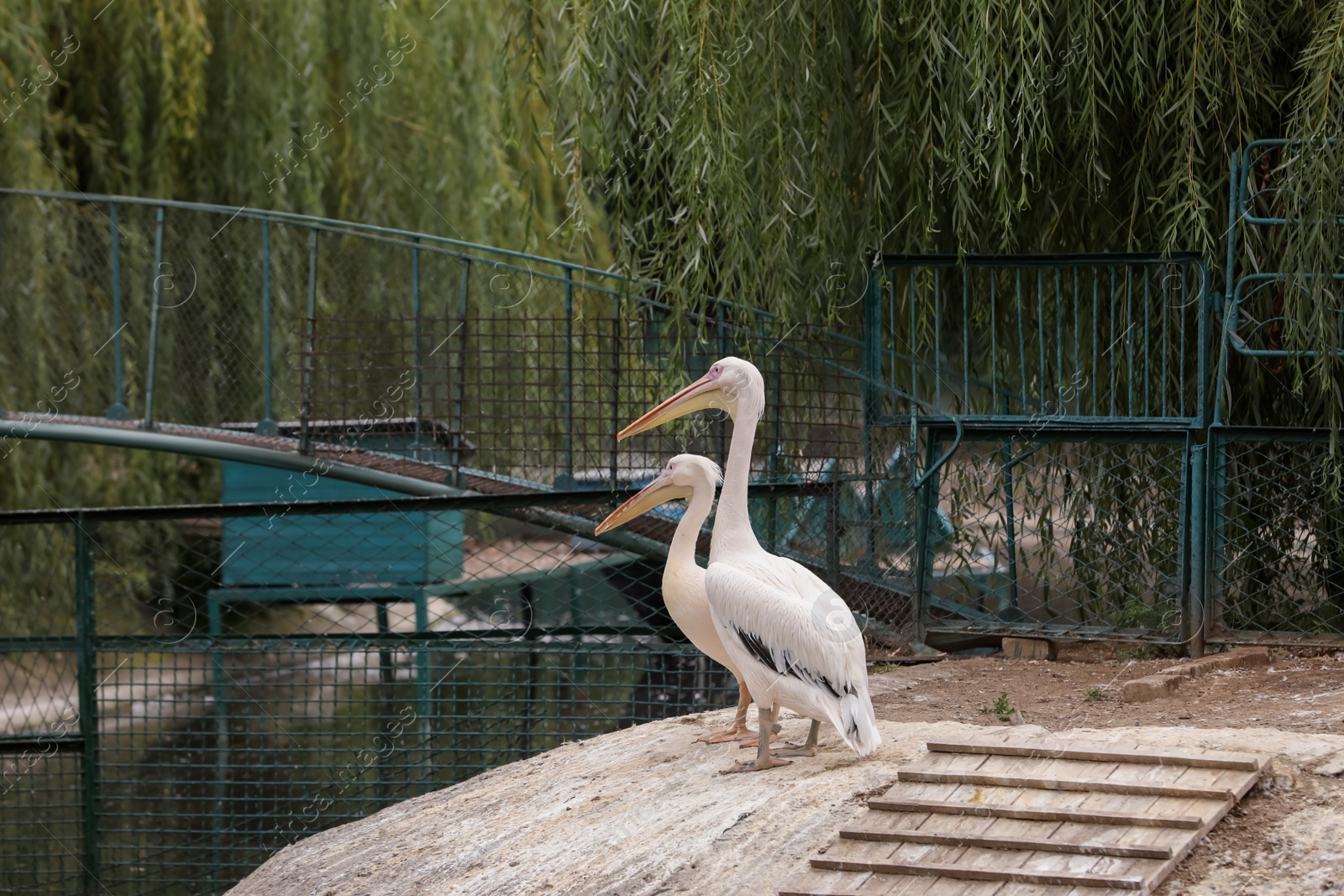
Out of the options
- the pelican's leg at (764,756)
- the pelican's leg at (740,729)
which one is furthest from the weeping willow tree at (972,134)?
the pelican's leg at (764,756)

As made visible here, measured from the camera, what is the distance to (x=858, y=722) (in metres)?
4.93

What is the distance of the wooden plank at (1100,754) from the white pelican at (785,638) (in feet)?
1.05

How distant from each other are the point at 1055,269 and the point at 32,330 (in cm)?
678

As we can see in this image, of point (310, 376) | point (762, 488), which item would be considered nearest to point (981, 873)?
point (762, 488)

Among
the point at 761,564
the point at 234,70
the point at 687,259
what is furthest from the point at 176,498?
the point at 761,564

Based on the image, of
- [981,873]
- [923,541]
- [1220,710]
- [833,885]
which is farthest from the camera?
[923,541]

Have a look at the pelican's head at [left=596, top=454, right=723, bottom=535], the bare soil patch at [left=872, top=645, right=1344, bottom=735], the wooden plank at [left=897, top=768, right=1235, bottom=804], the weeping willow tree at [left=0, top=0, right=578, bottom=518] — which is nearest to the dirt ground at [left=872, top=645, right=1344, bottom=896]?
the bare soil patch at [left=872, top=645, right=1344, bottom=735]

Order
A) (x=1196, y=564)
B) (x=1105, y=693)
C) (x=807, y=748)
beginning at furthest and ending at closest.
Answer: (x=1196, y=564) < (x=1105, y=693) < (x=807, y=748)

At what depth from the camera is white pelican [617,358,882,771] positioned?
496cm

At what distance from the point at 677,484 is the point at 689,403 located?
12.9 inches

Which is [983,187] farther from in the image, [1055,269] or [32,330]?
[32,330]

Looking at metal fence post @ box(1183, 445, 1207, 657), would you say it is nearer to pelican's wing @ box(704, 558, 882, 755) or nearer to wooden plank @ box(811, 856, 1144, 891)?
pelican's wing @ box(704, 558, 882, 755)

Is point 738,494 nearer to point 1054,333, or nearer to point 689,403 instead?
point 689,403

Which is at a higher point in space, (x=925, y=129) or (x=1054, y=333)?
(x=925, y=129)
